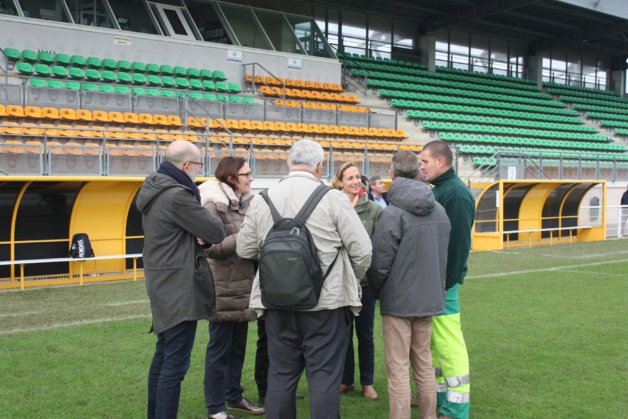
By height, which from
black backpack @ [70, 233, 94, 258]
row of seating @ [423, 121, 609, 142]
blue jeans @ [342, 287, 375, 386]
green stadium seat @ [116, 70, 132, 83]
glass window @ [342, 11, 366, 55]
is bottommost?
blue jeans @ [342, 287, 375, 386]

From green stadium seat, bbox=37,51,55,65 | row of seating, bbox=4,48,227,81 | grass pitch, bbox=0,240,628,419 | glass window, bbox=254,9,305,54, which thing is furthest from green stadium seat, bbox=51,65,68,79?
grass pitch, bbox=0,240,628,419

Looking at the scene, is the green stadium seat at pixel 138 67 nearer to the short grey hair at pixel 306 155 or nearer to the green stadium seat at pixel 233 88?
the green stadium seat at pixel 233 88

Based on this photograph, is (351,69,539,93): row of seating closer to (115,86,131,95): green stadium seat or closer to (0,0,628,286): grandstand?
(0,0,628,286): grandstand

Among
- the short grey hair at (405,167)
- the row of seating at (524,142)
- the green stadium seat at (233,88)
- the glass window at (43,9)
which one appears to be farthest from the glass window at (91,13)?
the short grey hair at (405,167)

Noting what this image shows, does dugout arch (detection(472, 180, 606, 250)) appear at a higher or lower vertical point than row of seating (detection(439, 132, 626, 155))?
lower

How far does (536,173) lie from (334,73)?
433 inches

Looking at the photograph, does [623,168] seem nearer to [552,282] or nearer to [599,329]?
[552,282]

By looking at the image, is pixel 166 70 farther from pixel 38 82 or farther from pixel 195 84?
pixel 38 82

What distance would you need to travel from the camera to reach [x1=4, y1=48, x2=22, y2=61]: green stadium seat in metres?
19.3

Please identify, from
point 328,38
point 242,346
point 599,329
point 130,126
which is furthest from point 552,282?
point 328,38

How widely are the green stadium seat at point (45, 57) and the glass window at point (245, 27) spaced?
7.21 metres

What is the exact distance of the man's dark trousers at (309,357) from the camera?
395 centimetres

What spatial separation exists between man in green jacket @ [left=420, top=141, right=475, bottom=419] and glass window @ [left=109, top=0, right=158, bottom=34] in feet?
65.8

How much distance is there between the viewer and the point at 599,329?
7.94 meters
